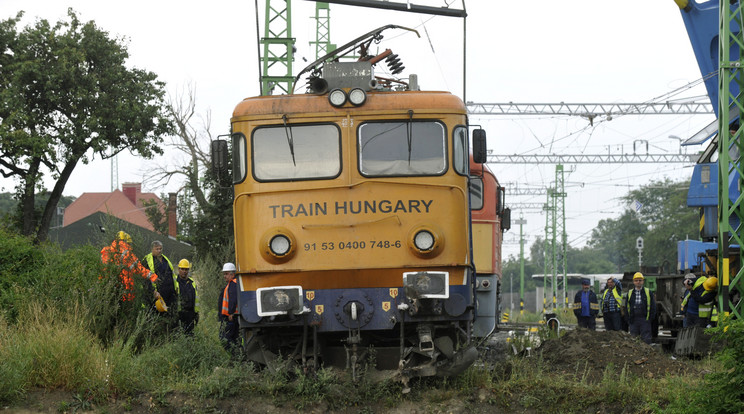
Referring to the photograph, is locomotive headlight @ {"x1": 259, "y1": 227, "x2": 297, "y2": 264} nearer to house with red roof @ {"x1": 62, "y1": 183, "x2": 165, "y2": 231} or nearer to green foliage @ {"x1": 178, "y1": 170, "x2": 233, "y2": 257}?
green foliage @ {"x1": 178, "y1": 170, "x2": 233, "y2": 257}

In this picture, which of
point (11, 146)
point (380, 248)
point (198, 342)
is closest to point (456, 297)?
point (380, 248)

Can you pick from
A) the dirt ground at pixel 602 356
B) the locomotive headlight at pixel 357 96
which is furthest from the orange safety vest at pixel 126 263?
the dirt ground at pixel 602 356

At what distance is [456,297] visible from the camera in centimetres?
970

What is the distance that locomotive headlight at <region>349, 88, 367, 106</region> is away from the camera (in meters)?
10.0

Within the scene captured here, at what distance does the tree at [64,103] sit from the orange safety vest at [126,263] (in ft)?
57.4

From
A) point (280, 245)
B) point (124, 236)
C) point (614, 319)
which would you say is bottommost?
point (614, 319)

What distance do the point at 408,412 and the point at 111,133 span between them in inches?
894

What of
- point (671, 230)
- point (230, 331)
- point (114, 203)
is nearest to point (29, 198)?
point (230, 331)

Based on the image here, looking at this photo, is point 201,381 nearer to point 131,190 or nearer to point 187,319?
point 187,319

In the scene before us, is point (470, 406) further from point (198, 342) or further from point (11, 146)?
point (11, 146)

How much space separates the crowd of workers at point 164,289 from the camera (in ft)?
37.7

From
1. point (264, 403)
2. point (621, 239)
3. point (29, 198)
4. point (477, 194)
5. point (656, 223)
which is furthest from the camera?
point (621, 239)

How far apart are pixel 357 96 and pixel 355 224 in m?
1.45

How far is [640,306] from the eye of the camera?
16359 millimetres
